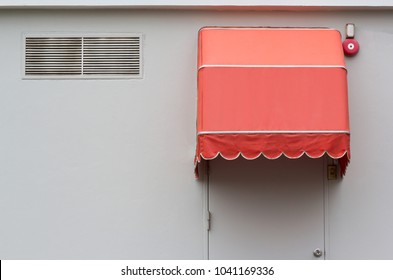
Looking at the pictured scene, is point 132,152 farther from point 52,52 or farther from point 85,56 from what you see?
point 52,52

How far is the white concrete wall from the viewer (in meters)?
6.12

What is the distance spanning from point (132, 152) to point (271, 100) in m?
1.81

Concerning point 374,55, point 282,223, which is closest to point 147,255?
point 282,223

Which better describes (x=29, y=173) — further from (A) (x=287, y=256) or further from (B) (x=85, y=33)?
(A) (x=287, y=256)

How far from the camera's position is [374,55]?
6.24m

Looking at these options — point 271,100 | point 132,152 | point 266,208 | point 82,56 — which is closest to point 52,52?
point 82,56

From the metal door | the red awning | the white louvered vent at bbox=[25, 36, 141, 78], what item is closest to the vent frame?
the white louvered vent at bbox=[25, 36, 141, 78]

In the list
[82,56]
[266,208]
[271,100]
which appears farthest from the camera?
[82,56]

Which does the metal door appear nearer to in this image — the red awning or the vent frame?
the red awning

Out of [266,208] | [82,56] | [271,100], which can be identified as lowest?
[266,208]

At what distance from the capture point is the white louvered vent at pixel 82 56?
6215 millimetres

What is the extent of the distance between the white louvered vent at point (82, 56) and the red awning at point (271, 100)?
3.21ft

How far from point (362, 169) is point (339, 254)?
1.07m

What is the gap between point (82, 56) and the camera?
20.5 feet
